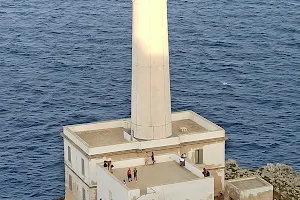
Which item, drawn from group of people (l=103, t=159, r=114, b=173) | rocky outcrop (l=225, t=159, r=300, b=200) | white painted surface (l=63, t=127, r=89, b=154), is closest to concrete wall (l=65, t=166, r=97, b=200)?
white painted surface (l=63, t=127, r=89, b=154)

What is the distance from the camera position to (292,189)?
3661 inches

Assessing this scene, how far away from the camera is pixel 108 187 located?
71375mm

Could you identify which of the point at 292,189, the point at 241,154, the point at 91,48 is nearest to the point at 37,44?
the point at 91,48

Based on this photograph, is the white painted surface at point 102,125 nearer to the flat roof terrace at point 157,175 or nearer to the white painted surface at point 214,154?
the white painted surface at point 214,154

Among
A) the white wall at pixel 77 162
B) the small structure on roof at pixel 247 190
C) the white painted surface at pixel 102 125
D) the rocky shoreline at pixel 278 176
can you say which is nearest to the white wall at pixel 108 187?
the white wall at pixel 77 162

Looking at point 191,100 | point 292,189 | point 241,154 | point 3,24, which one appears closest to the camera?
point 292,189

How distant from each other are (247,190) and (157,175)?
11.2 meters

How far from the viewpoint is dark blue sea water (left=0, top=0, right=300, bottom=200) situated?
113625mm

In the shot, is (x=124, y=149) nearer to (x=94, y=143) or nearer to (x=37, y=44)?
(x=94, y=143)

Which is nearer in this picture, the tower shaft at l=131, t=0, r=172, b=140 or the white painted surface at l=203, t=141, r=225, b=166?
the tower shaft at l=131, t=0, r=172, b=140

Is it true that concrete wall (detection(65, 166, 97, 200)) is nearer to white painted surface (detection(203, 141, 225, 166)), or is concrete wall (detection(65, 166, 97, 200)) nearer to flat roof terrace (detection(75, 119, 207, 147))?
flat roof terrace (detection(75, 119, 207, 147))

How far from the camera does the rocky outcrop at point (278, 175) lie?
9175cm

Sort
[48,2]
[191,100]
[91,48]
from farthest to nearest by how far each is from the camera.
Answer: [48,2], [91,48], [191,100]

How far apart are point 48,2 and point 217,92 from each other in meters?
71.4
